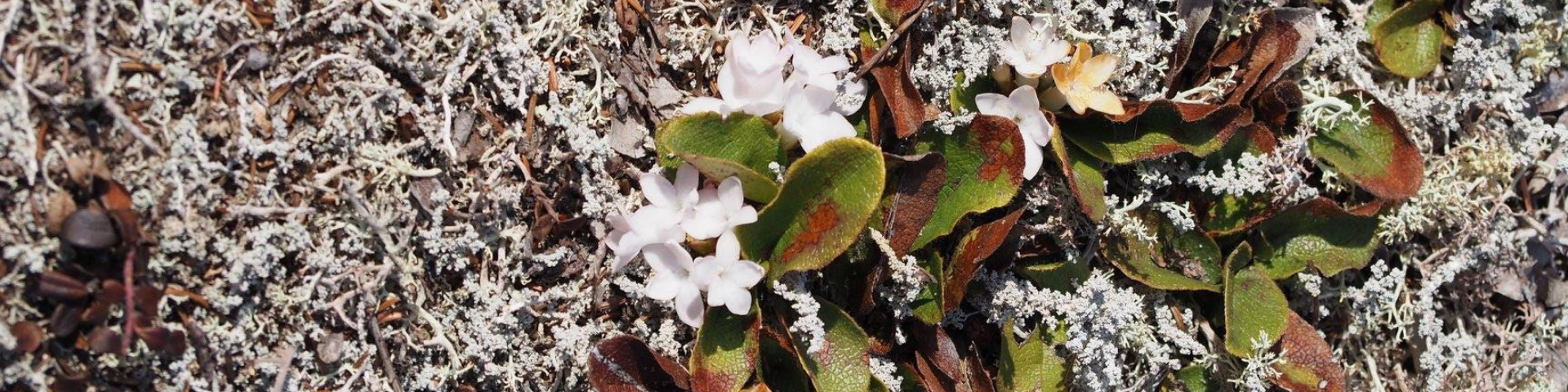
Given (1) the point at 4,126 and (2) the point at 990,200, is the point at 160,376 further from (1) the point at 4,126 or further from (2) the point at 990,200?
(2) the point at 990,200

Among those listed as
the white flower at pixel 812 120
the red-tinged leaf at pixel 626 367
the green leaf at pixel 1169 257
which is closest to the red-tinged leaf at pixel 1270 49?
the green leaf at pixel 1169 257

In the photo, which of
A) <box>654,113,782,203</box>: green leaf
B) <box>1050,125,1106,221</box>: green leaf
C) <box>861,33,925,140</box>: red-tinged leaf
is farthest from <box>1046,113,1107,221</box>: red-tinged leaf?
<box>654,113,782,203</box>: green leaf

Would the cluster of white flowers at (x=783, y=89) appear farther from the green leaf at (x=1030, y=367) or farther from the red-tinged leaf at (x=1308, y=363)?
the red-tinged leaf at (x=1308, y=363)

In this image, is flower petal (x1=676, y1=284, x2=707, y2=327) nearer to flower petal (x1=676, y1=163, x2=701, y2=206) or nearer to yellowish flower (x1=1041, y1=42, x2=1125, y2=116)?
flower petal (x1=676, y1=163, x2=701, y2=206)

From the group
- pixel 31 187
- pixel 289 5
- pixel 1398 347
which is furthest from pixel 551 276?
pixel 1398 347

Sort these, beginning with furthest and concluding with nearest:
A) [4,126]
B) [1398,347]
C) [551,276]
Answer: [1398,347]
[551,276]
[4,126]

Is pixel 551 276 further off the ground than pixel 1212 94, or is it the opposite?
pixel 1212 94
